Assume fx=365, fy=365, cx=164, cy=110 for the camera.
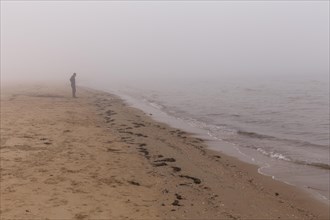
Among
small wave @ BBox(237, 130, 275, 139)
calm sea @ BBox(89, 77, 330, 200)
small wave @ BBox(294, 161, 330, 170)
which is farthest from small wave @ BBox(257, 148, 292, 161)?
small wave @ BBox(237, 130, 275, 139)

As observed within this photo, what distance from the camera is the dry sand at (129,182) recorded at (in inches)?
317

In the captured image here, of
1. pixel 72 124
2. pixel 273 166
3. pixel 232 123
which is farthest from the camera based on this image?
pixel 232 123

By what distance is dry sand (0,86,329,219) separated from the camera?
805cm

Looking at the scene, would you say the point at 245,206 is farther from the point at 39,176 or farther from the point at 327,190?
the point at 39,176

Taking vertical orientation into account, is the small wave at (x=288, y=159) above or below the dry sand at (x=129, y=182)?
below

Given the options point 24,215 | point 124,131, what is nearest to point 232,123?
point 124,131

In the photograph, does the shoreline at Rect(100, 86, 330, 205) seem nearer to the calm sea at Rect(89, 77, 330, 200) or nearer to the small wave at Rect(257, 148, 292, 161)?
the calm sea at Rect(89, 77, 330, 200)

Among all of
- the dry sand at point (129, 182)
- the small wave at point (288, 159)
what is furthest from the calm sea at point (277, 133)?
the dry sand at point (129, 182)

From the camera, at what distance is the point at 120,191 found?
9117mm

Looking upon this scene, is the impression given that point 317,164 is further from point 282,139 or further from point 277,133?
point 277,133

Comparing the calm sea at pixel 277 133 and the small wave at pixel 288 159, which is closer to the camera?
the calm sea at pixel 277 133

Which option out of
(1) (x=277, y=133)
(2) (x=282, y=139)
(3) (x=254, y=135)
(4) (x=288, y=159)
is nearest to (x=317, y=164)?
(4) (x=288, y=159)

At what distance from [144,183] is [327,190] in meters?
5.26

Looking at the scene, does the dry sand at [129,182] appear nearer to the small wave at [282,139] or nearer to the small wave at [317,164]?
the small wave at [317,164]
